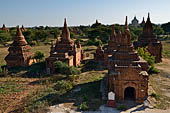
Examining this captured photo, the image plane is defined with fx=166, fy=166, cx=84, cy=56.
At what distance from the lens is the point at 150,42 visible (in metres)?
28.6

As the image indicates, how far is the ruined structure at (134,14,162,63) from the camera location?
2856 centimetres

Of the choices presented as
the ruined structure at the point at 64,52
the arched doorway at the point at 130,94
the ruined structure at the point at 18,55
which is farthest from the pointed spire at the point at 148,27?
the ruined structure at the point at 18,55

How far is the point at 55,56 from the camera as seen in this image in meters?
23.9

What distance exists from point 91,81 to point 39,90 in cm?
592

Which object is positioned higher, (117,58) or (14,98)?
(117,58)

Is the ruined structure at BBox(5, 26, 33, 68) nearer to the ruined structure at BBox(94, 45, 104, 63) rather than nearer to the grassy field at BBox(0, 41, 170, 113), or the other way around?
the grassy field at BBox(0, 41, 170, 113)

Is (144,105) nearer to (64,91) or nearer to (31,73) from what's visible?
(64,91)

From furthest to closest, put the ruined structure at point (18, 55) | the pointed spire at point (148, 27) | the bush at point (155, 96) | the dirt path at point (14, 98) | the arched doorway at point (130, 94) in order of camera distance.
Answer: the pointed spire at point (148, 27), the ruined structure at point (18, 55), the arched doorway at point (130, 94), the bush at point (155, 96), the dirt path at point (14, 98)

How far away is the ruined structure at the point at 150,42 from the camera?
1125 inches

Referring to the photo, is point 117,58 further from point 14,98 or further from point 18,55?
point 18,55

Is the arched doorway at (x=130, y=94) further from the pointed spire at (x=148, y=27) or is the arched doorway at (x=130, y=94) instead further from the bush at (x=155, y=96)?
the pointed spire at (x=148, y=27)

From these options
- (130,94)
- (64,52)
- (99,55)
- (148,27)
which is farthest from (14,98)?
(148,27)

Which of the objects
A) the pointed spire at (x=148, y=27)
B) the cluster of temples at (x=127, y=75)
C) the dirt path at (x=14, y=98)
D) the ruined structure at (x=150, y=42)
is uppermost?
the pointed spire at (x=148, y=27)

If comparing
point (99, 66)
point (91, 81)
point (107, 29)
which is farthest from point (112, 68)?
point (107, 29)
